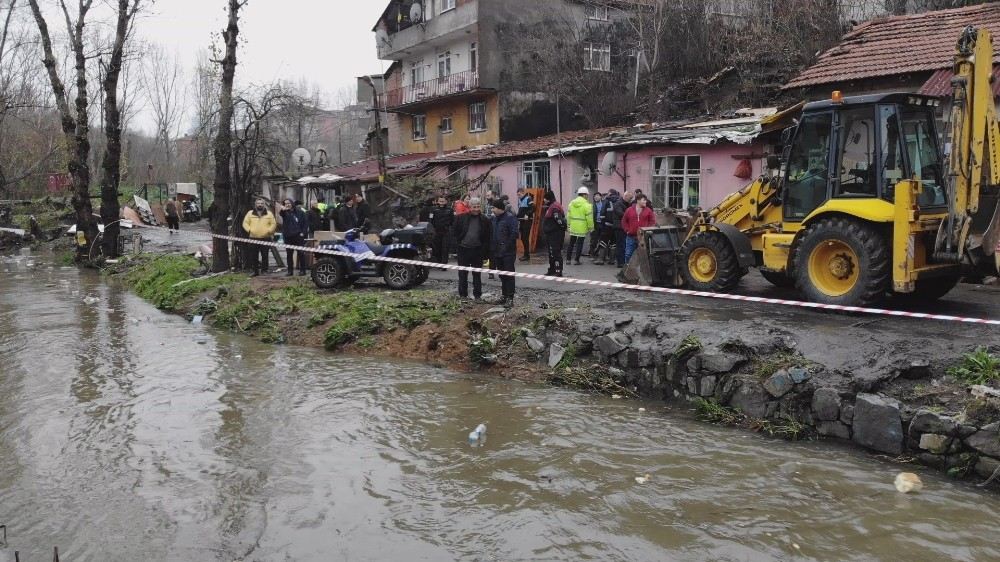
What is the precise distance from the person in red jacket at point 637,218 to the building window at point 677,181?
12.5 feet

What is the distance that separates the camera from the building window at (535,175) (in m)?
22.5

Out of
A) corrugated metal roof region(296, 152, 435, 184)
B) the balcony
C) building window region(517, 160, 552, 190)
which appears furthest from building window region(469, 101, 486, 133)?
building window region(517, 160, 552, 190)

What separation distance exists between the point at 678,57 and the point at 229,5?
1651 cm

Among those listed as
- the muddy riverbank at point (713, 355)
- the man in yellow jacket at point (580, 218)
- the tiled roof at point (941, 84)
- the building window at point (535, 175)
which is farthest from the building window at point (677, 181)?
the muddy riverbank at point (713, 355)

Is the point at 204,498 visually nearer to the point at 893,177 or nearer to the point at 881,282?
the point at 881,282

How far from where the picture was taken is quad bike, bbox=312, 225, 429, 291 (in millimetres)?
13398

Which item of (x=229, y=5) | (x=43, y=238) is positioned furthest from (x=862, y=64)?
(x=43, y=238)

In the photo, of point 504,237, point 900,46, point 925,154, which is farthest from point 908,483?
point 900,46

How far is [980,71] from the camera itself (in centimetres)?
805

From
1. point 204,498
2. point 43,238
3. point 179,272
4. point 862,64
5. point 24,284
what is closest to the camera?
point 204,498

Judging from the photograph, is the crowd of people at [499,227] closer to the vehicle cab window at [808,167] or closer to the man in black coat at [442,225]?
the man in black coat at [442,225]

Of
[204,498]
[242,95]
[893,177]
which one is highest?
[242,95]

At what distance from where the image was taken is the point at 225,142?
53.5ft

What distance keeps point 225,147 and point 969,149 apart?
13.7 m
